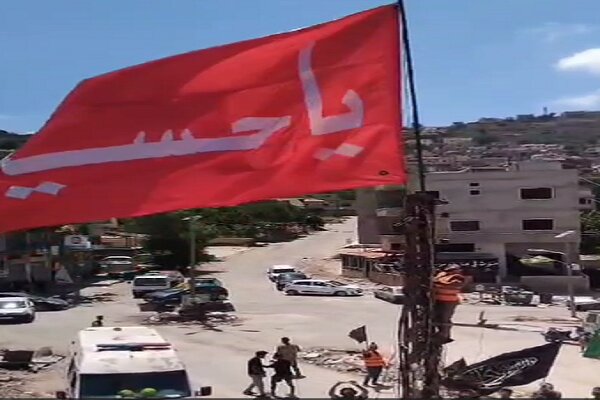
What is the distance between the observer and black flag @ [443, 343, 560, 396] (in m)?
14.7

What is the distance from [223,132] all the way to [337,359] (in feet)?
61.7

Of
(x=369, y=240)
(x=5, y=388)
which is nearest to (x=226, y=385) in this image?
(x=5, y=388)

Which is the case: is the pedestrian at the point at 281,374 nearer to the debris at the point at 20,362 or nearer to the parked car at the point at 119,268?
the debris at the point at 20,362

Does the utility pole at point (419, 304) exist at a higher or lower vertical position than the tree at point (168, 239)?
higher

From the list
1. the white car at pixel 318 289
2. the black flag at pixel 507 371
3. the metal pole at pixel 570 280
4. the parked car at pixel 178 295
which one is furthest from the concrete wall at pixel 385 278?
the black flag at pixel 507 371

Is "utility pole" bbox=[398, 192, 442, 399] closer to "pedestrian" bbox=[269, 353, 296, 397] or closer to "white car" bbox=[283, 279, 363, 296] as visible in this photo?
"pedestrian" bbox=[269, 353, 296, 397]

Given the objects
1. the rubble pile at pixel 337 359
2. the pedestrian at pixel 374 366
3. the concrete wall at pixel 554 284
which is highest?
the pedestrian at pixel 374 366

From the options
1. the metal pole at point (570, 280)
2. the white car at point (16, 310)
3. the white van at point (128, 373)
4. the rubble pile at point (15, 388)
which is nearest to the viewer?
the white van at point (128, 373)

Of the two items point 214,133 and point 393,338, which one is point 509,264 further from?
point 214,133

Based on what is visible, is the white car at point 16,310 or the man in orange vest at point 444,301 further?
the white car at point 16,310

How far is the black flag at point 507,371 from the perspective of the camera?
14688mm

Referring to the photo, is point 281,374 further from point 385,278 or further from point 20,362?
point 385,278

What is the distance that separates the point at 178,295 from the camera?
46750mm

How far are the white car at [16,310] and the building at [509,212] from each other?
34.3 metres
